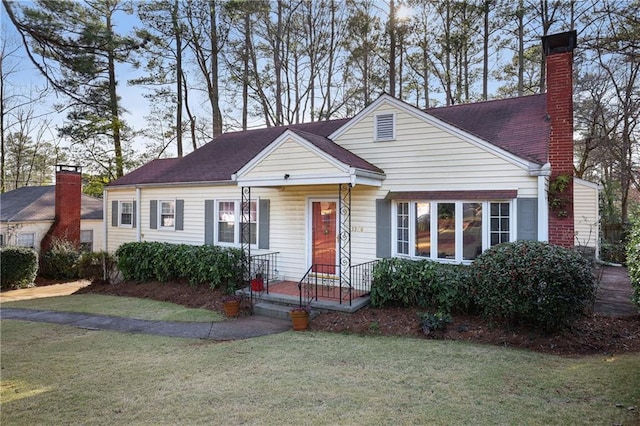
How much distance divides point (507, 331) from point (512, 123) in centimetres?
581

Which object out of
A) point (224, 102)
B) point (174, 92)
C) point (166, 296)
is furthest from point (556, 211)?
point (174, 92)

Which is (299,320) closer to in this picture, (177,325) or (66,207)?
(177,325)

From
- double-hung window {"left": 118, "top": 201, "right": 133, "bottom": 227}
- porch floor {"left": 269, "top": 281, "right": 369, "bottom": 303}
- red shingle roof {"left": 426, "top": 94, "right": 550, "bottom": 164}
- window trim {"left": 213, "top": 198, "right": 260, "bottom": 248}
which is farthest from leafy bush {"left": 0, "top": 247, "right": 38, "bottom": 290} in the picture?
red shingle roof {"left": 426, "top": 94, "right": 550, "bottom": 164}

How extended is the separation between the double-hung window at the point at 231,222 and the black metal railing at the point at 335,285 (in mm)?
2653

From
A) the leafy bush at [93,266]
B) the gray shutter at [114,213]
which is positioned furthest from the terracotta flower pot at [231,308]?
the gray shutter at [114,213]

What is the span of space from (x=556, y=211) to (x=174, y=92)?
23.6m

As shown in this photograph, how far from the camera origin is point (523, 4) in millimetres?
19266

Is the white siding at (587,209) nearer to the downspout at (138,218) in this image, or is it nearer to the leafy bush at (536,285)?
the leafy bush at (536,285)

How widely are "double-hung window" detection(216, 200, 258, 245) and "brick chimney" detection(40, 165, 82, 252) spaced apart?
1037 cm

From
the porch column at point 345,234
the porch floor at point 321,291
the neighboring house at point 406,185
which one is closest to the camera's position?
the neighboring house at point 406,185

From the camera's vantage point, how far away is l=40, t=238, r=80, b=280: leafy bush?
1670 centimetres

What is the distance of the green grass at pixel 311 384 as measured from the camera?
4004mm

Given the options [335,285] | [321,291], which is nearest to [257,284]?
[321,291]

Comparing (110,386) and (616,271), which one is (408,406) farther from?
(616,271)
